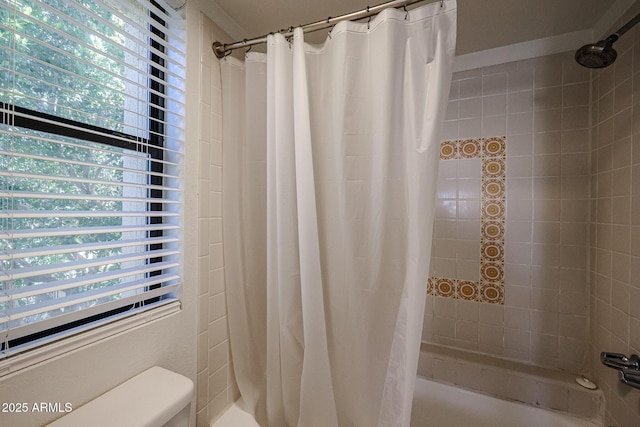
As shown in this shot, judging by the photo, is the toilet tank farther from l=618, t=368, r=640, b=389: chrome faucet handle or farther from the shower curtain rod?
l=618, t=368, r=640, b=389: chrome faucet handle

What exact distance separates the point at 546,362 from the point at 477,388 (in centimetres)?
41

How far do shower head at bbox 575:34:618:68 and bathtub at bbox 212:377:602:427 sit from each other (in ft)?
5.31

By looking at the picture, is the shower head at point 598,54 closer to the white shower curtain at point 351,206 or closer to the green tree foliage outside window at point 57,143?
the white shower curtain at point 351,206

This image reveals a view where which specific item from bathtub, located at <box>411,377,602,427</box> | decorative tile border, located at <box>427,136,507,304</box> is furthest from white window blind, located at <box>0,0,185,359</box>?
decorative tile border, located at <box>427,136,507,304</box>

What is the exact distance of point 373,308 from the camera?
36.0 inches

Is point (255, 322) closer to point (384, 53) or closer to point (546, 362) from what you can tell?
point (384, 53)

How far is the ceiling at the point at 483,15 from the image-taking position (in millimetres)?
1084

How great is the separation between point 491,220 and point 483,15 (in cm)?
106

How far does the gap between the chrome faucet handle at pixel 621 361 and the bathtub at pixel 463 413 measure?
41 centimetres

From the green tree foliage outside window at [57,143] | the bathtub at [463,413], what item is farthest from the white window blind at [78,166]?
the bathtub at [463,413]

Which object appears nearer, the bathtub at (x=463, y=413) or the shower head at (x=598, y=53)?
the shower head at (x=598, y=53)

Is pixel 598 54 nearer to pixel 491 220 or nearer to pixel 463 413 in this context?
pixel 491 220

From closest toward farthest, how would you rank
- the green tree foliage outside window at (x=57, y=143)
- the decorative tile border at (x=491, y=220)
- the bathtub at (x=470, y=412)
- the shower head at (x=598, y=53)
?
the green tree foliage outside window at (x=57, y=143), the shower head at (x=598, y=53), the bathtub at (x=470, y=412), the decorative tile border at (x=491, y=220)

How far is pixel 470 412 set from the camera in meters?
1.28
